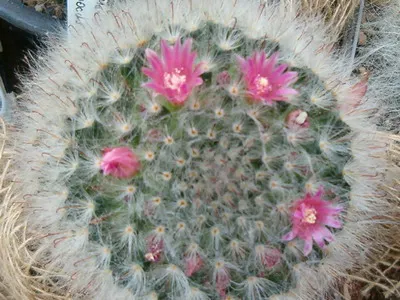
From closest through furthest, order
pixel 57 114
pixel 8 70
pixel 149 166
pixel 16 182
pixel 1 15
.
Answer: pixel 149 166 < pixel 57 114 < pixel 16 182 < pixel 1 15 < pixel 8 70

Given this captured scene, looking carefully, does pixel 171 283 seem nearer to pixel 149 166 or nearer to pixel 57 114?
pixel 149 166

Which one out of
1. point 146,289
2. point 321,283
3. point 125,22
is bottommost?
point 321,283

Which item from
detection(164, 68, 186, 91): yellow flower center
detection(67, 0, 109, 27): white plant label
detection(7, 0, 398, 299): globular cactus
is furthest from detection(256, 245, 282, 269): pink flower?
detection(67, 0, 109, 27): white plant label

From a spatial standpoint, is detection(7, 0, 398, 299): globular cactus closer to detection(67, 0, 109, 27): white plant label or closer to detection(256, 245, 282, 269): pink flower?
detection(256, 245, 282, 269): pink flower

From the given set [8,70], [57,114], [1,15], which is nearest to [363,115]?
[57,114]

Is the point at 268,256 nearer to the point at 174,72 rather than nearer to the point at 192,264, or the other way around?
the point at 192,264

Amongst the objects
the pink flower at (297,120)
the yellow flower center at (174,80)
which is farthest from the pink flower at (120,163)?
the pink flower at (297,120)
